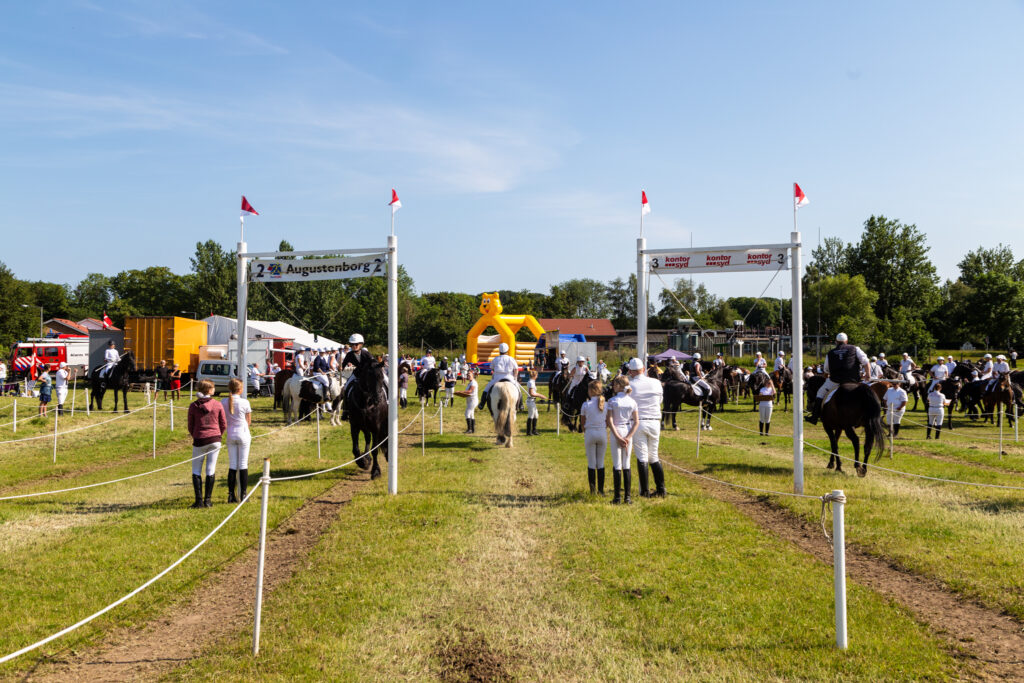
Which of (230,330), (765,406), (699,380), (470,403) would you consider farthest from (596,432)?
(230,330)

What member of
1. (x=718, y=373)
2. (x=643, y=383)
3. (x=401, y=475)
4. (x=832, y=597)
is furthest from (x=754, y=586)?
(x=718, y=373)

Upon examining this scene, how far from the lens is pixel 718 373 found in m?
25.0

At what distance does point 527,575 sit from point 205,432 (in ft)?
17.3

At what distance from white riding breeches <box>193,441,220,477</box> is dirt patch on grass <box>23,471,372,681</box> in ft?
5.79

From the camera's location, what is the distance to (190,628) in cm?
556

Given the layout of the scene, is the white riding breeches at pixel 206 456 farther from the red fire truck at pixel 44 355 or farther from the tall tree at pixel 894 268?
the tall tree at pixel 894 268

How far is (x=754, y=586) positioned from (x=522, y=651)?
2526mm

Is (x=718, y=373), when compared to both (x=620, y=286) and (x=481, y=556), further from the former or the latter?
(x=620, y=286)

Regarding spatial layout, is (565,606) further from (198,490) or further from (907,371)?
(907,371)

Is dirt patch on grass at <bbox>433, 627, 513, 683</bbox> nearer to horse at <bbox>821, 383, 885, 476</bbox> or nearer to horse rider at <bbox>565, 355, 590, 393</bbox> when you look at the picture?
horse at <bbox>821, 383, 885, 476</bbox>

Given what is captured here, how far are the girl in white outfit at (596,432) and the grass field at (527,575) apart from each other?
18.5 inches

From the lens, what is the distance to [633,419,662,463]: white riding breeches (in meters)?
9.55

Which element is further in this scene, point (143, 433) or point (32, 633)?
point (143, 433)

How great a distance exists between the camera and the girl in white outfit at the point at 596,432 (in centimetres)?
976
